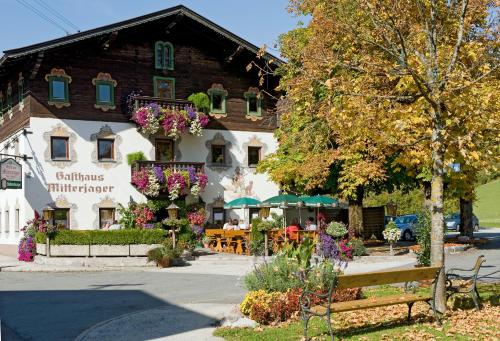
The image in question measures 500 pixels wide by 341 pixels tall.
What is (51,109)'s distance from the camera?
27.4 meters

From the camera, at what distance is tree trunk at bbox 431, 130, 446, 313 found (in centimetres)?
1074

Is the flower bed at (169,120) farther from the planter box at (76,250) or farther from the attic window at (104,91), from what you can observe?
the planter box at (76,250)

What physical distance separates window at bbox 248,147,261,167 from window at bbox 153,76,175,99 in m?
5.30

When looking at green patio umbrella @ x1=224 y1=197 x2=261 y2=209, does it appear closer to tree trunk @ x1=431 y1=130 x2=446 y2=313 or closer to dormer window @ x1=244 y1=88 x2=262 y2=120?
dormer window @ x1=244 y1=88 x2=262 y2=120

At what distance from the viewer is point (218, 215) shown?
1240 inches

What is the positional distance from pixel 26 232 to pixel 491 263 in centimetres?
1852

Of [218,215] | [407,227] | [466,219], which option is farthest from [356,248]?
[407,227]

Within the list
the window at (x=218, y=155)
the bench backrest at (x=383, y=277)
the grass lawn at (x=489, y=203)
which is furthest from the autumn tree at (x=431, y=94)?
the grass lawn at (x=489, y=203)

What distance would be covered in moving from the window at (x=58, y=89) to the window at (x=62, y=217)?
4.97 metres

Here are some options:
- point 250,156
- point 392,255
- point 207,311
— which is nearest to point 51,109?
point 250,156

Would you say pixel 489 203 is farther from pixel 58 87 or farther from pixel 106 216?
pixel 58 87

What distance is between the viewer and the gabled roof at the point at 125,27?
2594cm

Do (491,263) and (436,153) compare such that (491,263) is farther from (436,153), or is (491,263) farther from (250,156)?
(250,156)

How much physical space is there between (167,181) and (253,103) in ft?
24.7
